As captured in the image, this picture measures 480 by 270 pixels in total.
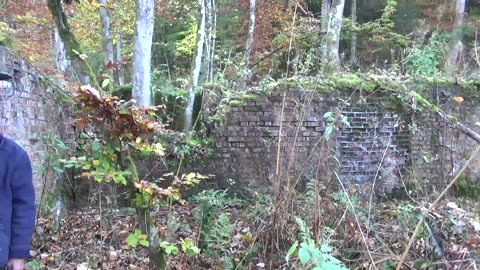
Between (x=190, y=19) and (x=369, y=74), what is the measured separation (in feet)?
35.2

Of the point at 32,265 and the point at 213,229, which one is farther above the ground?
the point at 213,229

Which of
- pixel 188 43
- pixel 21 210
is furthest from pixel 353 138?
pixel 188 43

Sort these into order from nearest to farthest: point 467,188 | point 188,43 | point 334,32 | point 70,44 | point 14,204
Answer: point 14,204 → point 70,44 → point 467,188 → point 334,32 → point 188,43

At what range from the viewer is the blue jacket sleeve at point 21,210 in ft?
9.00

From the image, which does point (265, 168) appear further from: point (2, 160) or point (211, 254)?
point (2, 160)

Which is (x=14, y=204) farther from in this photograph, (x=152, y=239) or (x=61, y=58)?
(x=61, y=58)

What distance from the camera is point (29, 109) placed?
5613mm

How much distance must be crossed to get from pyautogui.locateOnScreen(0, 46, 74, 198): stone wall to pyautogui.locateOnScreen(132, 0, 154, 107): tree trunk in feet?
4.65

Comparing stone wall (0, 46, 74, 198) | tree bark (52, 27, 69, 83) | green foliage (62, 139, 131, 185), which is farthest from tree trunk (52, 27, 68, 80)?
green foliage (62, 139, 131, 185)

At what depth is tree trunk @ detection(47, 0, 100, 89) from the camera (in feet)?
18.7

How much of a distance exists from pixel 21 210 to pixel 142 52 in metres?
5.34

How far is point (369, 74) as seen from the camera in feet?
28.5

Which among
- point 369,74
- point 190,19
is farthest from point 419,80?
point 190,19

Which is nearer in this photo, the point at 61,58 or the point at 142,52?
the point at 142,52
